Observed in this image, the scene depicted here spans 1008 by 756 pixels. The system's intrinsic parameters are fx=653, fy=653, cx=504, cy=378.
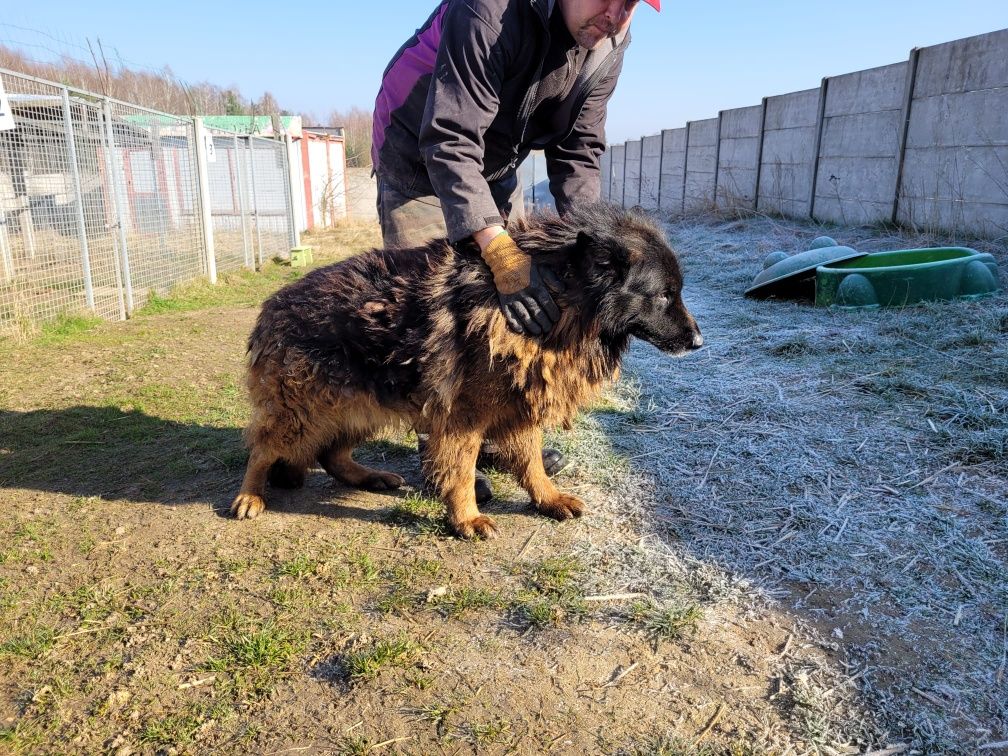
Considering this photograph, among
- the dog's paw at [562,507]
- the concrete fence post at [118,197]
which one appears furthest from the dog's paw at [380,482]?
the concrete fence post at [118,197]

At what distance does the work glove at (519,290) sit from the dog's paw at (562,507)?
0.96 m

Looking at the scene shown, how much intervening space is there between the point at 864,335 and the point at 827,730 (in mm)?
4806

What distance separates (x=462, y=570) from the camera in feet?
9.23

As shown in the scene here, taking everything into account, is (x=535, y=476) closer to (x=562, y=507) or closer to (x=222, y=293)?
(x=562, y=507)

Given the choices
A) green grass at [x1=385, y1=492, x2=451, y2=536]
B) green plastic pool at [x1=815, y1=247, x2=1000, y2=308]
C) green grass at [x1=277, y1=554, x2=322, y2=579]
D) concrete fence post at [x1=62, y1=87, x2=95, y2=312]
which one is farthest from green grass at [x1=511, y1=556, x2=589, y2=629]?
concrete fence post at [x1=62, y1=87, x2=95, y2=312]

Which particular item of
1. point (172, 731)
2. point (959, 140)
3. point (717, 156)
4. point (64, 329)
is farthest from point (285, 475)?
point (717, 156)

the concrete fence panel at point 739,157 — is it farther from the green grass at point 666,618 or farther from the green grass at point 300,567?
the green grass at point 300,567

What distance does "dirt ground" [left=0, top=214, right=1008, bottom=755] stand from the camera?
199 cm

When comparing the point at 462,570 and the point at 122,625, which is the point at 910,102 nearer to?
the point at 462,570

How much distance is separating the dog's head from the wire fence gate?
5.96m

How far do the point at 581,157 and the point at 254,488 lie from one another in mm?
2496

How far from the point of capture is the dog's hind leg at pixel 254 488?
10.8 ft

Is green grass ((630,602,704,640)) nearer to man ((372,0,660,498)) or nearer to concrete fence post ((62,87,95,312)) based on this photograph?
man ((372,0,660,498))

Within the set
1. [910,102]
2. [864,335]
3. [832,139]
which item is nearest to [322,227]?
[832,139]
